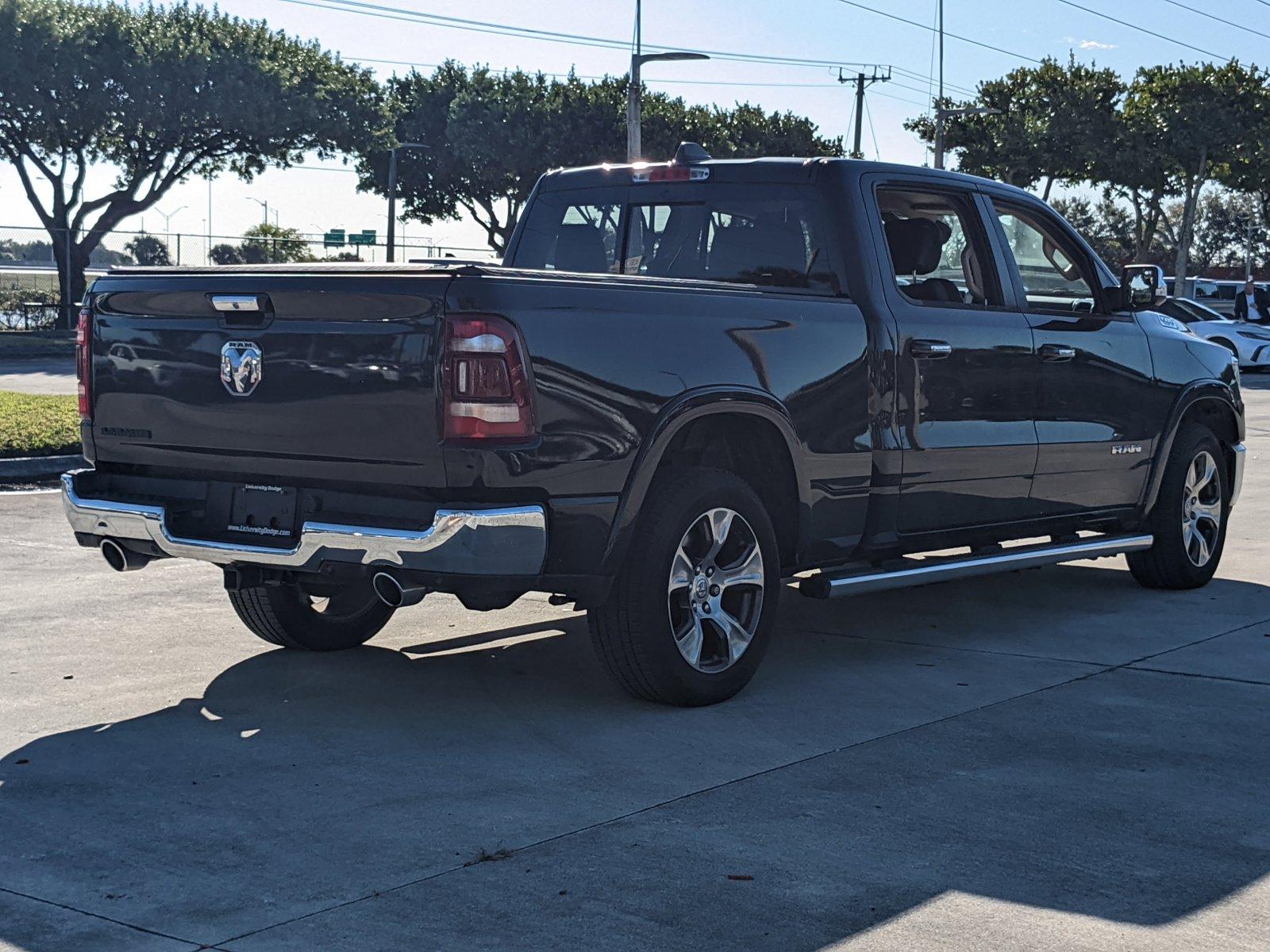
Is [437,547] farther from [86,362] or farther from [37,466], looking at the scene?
[37,466]

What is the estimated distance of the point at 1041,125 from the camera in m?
56.4

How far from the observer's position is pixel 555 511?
17.7ft

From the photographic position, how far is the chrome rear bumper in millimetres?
5180

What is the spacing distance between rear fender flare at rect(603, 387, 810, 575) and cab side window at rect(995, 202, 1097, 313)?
6.78 ft

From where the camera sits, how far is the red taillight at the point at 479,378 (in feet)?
17.0

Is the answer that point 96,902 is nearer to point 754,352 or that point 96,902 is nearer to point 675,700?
point 675,700

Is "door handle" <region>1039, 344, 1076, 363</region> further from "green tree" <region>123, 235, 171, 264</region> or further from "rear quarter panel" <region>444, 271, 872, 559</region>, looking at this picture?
"green tree" <region>123, 235, 171, 264</region>

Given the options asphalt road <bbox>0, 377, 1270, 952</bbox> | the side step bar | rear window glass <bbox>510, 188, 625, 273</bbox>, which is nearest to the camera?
asphalt road <bbox>0, 377, 1270, 952</bbox>

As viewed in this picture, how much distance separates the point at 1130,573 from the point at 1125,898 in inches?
211

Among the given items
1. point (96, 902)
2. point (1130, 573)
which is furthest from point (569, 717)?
point (1130, 573)

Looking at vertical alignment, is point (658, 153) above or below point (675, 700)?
above

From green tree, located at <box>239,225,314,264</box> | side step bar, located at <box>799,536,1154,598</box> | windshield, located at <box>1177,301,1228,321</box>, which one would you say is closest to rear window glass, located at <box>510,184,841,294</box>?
side step bar, located at <box>799,536,1154,598</box>

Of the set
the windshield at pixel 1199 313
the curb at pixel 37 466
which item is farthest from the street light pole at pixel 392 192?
the curb at pixel 37 466

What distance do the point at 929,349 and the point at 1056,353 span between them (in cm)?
106
